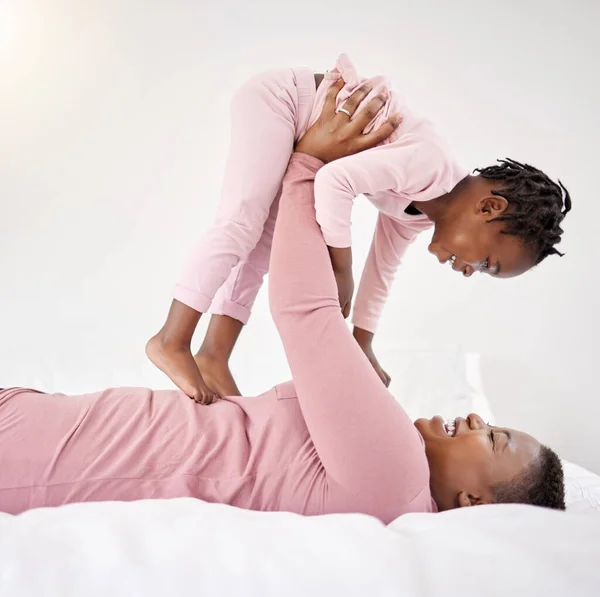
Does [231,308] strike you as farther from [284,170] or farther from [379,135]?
[379,135]

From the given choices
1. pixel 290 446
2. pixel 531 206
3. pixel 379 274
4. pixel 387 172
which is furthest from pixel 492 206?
pixel 290 446

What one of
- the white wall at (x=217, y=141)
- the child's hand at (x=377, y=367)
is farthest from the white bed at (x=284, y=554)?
the white wall at (x=217, y=141)

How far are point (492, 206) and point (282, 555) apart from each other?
0.78 metres

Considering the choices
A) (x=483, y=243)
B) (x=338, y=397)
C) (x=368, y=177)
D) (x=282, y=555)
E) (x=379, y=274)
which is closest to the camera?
(x=282, y=555)

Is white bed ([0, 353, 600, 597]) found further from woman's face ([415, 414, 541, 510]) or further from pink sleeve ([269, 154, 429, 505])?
woman's face ([415, 414, 541, 510])

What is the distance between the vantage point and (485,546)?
1.79ft

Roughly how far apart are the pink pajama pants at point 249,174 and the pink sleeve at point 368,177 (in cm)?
12

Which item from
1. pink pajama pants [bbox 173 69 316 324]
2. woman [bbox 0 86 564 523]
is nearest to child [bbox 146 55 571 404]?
pink pajama pants [bbox 173 69 316 324]

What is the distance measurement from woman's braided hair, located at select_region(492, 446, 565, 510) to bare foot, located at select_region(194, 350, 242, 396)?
505 millimetres

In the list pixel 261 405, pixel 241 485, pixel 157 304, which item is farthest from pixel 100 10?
pixel 241 485

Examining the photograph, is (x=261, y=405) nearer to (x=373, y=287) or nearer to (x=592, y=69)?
(x=373, y=287)

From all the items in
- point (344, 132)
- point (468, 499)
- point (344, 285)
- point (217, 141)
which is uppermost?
point (344, 132)

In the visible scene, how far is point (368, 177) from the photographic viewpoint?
1005 millimetres

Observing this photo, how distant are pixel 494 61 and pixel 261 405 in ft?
4.95
